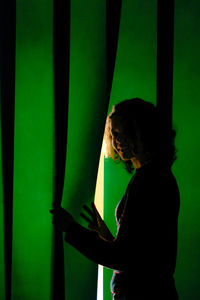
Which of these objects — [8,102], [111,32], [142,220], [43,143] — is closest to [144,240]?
[142,220]

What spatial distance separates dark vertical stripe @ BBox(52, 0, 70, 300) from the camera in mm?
1056

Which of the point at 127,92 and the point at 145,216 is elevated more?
the point at 127,92

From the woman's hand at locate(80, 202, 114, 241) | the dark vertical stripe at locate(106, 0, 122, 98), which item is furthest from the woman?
the dark vertical stripe at locate(106, 0, 122, 98)

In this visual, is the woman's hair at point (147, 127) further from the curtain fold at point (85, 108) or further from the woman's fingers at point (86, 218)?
the woman's fingers at point (86, 218)

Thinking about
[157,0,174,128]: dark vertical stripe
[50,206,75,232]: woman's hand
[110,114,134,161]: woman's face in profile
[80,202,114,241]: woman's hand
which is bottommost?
[80,202,114,241]: woman's hand

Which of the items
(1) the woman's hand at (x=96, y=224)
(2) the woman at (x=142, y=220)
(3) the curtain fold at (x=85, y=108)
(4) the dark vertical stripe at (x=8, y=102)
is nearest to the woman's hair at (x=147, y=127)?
(2) the woman at (x=142, y=220)

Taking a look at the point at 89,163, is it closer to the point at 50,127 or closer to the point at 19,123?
the point at 50,127

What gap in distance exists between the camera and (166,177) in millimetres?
794

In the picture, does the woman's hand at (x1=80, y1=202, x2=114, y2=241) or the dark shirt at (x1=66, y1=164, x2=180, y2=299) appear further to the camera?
the woman's hand at (x1=80, y1=202, x2=114, y2=241)

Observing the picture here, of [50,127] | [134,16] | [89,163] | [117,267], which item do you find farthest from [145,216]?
[134,16]

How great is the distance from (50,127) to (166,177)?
0.52 metres

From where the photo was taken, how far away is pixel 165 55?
1.24 metres

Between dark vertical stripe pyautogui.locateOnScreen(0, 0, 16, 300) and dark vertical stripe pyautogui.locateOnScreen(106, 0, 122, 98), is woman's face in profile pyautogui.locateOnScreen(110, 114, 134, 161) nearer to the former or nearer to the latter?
dark vertical stripe pyautogui.locateOnScreen(106, 0, 122, 98)

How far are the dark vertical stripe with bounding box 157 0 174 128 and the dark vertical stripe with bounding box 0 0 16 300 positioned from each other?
0.64 metres
